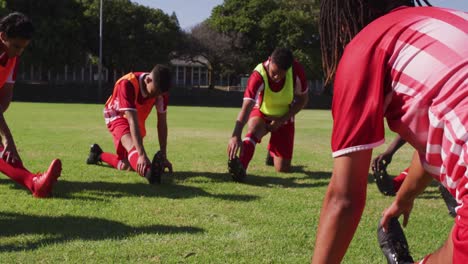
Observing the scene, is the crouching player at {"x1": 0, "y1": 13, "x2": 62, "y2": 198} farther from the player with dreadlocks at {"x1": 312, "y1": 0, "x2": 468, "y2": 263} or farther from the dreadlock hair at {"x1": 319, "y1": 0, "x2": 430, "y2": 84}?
the player with dreadlocks at {"x1": 312, "y1": 0, "x2": 468, "y2": 263}

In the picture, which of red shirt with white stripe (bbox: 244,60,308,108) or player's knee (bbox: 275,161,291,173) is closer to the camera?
red shirt with white stripe (bbox: 244,60,308,108)

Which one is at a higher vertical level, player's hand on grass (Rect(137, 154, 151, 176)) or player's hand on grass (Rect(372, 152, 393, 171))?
player's hand on grass (Rect(372, 152, 393, 171))

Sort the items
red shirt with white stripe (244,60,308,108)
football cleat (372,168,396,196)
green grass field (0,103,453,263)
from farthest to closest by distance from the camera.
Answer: red shirt with white stripe (244,60,308,108), football cleat (372,168,396,196), green grass field (0,103,453,263)

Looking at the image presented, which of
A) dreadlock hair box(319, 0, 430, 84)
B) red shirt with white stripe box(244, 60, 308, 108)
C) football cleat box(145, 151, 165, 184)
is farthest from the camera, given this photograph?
red shirt with white stripe box(244, 60, 308, 108)

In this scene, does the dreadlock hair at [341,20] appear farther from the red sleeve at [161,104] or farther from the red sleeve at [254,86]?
the red sleeve at [161,104]

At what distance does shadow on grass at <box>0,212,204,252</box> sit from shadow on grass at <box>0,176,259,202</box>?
90cm

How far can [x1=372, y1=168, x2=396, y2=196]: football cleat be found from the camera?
6.07 metres

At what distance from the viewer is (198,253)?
3699mm

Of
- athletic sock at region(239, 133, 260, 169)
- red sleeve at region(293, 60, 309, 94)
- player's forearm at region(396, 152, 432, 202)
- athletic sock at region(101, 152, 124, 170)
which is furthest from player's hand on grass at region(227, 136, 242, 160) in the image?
player's forearm at region(396, 152, 432, 202)

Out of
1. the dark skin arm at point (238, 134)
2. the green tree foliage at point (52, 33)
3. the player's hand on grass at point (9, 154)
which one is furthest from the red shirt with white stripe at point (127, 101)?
the green tree foliage at point (52, 33)

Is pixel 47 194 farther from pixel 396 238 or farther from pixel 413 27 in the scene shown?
pixel 413 27

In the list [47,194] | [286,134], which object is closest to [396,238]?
[47,194]

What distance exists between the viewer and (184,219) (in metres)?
4.73

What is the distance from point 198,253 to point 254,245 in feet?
1.54
